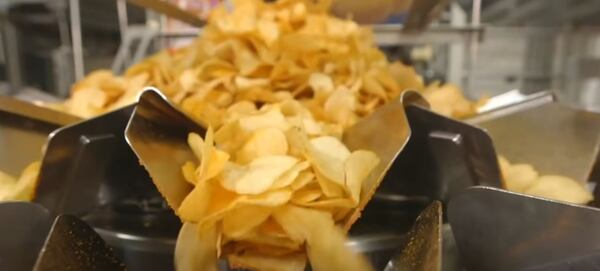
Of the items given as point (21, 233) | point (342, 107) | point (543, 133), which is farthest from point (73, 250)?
point (543, 133)

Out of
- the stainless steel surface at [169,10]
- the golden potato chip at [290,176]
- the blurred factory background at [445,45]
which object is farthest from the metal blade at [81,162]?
the blurred factory background at [445,45]

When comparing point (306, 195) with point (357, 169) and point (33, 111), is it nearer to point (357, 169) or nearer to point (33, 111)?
point (357, 169)

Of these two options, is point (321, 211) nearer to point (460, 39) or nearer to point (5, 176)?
point (5, 176)

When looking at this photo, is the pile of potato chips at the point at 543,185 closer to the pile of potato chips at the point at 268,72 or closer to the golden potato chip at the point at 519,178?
the golden potato chip at the point at 519,178

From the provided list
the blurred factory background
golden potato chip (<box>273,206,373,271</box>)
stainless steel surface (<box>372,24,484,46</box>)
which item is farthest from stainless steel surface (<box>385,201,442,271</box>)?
the blurred factory background

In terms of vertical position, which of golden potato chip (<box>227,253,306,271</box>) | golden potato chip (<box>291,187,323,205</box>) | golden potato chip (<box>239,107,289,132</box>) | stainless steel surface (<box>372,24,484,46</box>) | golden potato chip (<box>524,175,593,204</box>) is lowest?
golden potato chip (<box>227,253,306,271</box>)

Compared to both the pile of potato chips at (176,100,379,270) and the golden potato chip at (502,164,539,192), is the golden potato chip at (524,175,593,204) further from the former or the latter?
the pile of potato chips at (176,100,379,270)
